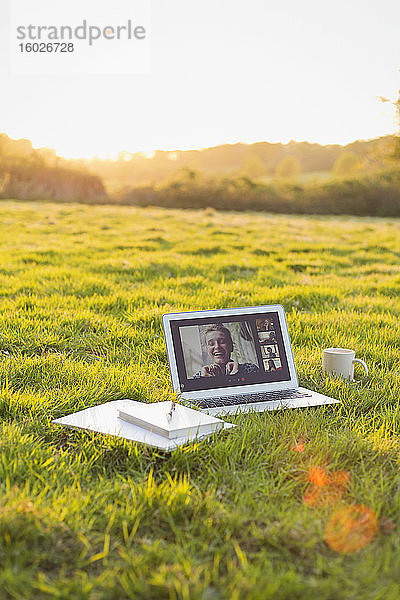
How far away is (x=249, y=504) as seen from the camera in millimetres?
2592

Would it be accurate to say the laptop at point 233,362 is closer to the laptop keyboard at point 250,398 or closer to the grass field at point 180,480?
the laptop keyboard at point 250,398

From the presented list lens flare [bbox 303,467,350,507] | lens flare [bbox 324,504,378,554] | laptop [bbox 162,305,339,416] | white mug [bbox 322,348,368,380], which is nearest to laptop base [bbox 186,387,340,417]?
laptop [bbox 162,305,339,416]

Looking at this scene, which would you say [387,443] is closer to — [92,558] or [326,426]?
[326,426]

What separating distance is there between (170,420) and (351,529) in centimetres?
112

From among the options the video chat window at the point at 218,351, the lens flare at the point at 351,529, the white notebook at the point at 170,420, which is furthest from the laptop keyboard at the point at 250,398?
the lens flare at the point at 351,529

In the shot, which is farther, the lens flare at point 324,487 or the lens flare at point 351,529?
the lens flare at point 324,487

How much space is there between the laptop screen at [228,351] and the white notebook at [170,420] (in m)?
0.49

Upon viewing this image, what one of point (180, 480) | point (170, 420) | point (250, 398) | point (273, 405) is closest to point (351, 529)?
point (180, 480)

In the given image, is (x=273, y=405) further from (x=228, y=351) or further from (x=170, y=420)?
(x=170, y=420)

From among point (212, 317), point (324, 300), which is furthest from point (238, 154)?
point (212, 317)

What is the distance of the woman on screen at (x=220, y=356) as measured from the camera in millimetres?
3898

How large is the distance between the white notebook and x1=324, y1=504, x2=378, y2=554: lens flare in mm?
871

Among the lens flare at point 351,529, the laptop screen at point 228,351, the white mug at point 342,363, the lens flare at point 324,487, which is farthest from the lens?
the white mug at point 342,363

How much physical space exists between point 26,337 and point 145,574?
3.38 metres
